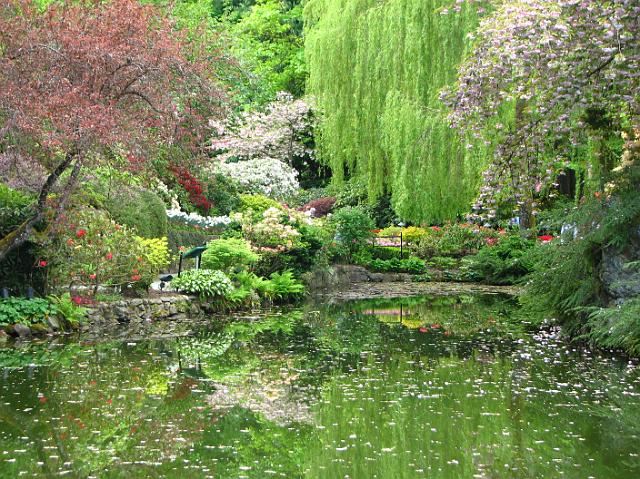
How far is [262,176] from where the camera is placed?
27.1 meters

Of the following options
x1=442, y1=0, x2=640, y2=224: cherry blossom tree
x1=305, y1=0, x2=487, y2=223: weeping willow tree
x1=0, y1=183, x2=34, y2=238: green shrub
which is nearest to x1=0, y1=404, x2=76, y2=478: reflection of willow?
x1=0, y1=183, x2=34, y2=238: green shrub

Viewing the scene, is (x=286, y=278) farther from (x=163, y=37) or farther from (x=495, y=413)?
(x=495, y=413)

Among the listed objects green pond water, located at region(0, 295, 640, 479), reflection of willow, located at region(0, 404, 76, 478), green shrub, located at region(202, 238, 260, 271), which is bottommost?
green pond water, located at region(0, 295, 640, 479)

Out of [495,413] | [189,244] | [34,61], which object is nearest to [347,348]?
[495,413]

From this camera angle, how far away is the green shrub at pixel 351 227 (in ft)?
74.0

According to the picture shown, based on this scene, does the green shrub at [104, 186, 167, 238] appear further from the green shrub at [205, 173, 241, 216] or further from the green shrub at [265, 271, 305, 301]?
the green shrub at [205, 173, 241, 216]

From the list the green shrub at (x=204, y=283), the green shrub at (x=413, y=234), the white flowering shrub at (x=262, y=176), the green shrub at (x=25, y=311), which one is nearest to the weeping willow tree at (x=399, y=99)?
the green shrub at (x=413, y=234)

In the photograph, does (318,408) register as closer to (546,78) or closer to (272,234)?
(546,78)

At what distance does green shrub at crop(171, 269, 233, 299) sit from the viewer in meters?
14.8

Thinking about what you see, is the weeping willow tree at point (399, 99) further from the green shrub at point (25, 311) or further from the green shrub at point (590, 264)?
the green shrub at point (25, 311)

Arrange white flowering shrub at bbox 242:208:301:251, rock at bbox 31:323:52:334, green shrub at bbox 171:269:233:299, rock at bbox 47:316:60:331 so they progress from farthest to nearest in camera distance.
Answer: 1. white flowering shrub at bbox 242:208:301:251
2. green shrub at bbox 171:269:233:299
3. rock at bbox 47:316:60:331
4. rock at bbox 31:323:52:334

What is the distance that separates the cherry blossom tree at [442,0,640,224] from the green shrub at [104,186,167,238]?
6.77 m

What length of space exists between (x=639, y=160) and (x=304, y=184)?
79.1 ft

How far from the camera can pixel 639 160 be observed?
35.4 feet
